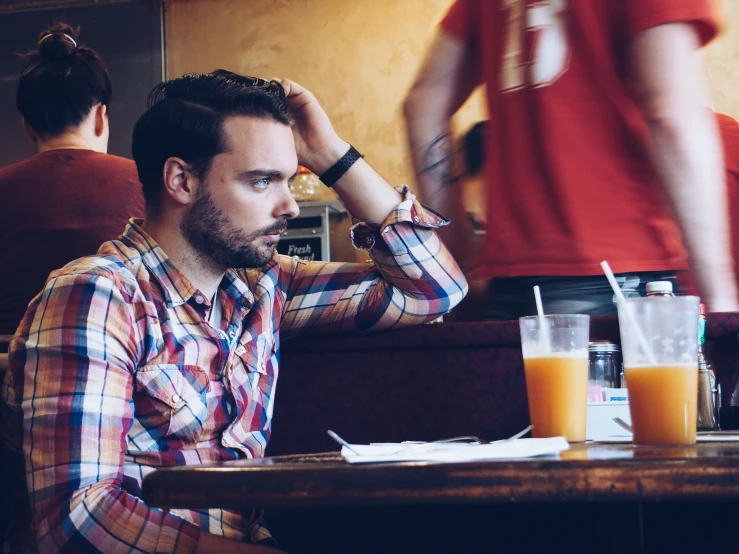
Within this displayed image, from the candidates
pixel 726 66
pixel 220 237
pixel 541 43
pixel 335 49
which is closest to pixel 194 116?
pixel 220 237

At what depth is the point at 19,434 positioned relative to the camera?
1321 millimetres

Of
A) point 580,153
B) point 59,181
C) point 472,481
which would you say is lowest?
point 472,481

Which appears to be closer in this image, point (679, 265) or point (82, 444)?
point (82, 444)

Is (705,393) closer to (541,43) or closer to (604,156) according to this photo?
(604,156)

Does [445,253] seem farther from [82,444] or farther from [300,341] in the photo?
[82,444]

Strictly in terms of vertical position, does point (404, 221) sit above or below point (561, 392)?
above

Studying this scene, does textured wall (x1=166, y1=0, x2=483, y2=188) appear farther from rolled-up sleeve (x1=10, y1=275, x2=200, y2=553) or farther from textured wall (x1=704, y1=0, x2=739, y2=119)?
rolled-up sleeve (x1=10, y1=275, x2=200, y2=553)

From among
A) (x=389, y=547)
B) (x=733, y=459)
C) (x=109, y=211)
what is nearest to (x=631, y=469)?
(x=733, y=459)

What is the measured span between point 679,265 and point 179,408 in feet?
2.59

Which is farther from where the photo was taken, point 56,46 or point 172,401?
point 56,46

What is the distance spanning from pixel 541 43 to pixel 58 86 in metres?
1.30

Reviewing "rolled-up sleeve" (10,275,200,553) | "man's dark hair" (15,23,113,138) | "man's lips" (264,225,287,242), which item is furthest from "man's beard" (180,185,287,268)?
"man's dark hair" (15,23,113,138)

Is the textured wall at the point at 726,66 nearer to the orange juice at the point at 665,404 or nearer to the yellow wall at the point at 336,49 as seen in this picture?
the yellow wall at the point at 336,49

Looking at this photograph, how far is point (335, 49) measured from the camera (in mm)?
4676
